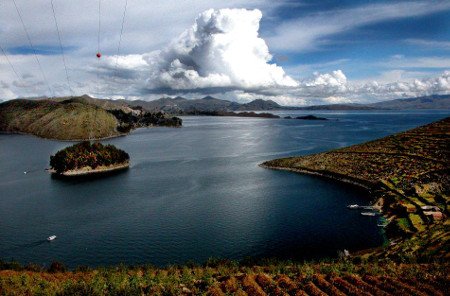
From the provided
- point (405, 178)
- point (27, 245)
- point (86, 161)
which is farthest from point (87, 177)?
point (405, 178)

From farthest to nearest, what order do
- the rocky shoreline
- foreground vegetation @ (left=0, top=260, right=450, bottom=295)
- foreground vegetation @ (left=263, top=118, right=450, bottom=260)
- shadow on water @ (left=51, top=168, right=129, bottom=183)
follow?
1. the rocky shoreline
2. shadow on water @ (left=51, top=168, right=129, bottom=183)
3. foreground vegetation @ (left=263, top=118, right=450, bottom=260)
4. foreground vegetation @ (left=0, top=260, right=450, bottom=295)

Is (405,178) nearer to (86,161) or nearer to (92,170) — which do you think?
(92,170)

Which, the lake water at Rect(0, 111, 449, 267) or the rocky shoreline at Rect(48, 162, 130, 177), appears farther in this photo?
the rocky shoreline at Rect(48, 162, 130, 177)

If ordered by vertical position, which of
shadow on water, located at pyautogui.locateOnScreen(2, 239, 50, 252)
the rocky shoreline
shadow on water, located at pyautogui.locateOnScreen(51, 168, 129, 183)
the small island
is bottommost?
shadow on water, located at pyautogui.locateOnScreen(2, 239, 50, 252)

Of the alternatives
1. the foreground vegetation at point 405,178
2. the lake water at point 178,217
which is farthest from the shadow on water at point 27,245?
the foreground vegetation at point 405,178

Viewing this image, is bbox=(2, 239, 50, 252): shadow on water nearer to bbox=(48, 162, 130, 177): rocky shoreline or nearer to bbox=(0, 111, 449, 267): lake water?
bbox=(0, 111, 449, 267): lake water

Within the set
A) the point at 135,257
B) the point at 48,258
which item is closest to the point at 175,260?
the point at 135,257

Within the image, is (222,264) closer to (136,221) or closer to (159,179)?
(136,221)

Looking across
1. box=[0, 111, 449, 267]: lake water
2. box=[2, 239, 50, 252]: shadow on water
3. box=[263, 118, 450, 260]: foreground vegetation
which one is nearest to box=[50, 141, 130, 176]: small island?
box=[0, 111, 449, 267]: lake water
